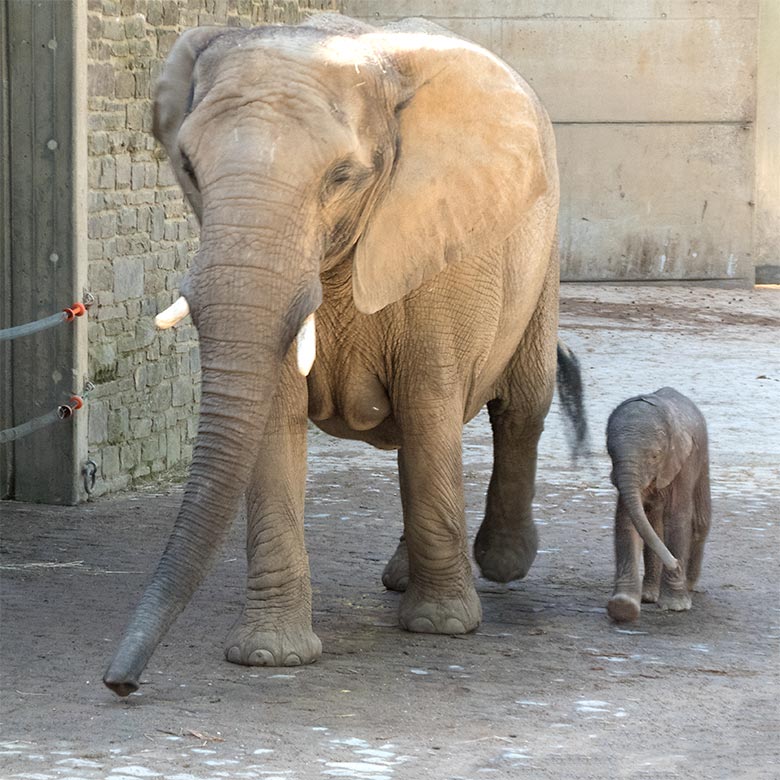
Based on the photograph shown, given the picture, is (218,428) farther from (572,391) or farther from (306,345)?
(572,391)

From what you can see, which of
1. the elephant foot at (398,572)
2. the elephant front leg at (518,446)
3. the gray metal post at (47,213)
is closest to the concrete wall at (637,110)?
the gray metal post at (47,213)

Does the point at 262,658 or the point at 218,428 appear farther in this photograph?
the point at 262,658

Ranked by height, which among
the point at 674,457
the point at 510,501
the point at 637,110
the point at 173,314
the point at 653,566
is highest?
the point at 637,110

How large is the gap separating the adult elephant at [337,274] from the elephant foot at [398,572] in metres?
0.72

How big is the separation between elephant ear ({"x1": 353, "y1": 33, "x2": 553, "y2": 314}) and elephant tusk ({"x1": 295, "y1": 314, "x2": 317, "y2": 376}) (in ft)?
1.46

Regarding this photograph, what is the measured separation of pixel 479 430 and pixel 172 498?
3027 millimetres

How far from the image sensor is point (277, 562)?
21.1 feet

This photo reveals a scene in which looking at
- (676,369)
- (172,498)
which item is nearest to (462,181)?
(172,498)

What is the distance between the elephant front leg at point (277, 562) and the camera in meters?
6.39

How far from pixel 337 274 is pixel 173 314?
0.92 metres

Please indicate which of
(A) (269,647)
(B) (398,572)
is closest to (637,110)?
(B) (398,572)

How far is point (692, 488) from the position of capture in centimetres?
750

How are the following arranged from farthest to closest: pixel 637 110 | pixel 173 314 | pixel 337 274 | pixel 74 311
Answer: pixel 637 110
pixel 74 311
pixel 337 274
pixel 173 314

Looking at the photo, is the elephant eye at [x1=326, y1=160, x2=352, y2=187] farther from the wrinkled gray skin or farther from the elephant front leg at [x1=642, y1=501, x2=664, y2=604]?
the elephant front leg at [x1=642, y1=501, x2=664, y2=604]
